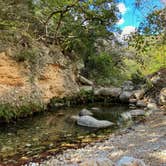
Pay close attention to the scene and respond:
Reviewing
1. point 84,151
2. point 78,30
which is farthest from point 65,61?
point 84,151

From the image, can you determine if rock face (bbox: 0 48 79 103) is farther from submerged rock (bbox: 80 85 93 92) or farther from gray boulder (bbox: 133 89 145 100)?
gray boulder (bbox: 133 89 145 100)

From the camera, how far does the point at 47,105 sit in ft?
43.8

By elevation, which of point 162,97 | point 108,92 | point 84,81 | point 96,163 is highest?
point 84,81

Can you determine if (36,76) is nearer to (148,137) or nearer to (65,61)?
(65,61)

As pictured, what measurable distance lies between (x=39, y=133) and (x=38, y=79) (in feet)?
14.8

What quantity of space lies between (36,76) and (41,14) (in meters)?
4.54

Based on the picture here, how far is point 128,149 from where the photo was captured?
656cm

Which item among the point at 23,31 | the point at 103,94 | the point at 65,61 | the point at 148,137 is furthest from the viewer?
the point at 103,94

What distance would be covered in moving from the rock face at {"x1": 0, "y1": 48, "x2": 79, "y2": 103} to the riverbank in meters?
4.63

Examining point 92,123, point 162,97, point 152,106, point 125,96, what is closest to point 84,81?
point 125,96

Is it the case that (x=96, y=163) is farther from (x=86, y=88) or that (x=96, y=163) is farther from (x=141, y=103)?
(x=86, y=88)

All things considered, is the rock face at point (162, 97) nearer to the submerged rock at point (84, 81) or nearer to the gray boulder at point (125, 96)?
the gray boulder at point (125, 96)

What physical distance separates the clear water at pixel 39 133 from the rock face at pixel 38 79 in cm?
108

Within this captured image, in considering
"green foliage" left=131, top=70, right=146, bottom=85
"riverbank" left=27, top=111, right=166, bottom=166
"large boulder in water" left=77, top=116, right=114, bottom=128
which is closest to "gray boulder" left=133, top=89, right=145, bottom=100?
"green foliage" left=131, top=70, right=146, bottom=85
